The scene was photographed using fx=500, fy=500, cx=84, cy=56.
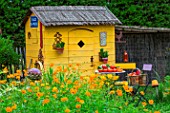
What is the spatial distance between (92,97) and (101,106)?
0.25 metres

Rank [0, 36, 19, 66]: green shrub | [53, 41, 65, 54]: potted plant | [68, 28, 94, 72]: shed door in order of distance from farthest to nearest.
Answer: [68, 28, 94, 72]: shed door
[53, 41, 65, 54]: potted plant
[0, 36, 19, 66]: green shrub

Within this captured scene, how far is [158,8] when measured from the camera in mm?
13516

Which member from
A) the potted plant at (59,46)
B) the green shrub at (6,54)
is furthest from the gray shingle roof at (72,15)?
the green shrub at (6,54)

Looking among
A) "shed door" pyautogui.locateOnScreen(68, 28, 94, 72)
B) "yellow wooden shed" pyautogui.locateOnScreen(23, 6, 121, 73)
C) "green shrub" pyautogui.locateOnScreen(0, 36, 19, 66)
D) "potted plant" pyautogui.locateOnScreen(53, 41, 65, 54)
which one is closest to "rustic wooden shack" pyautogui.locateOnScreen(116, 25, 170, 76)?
"yellow wooden shed" pyautogui.locateOnScreen(23, 6, 121, 73)

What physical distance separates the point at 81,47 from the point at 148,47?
232 cm

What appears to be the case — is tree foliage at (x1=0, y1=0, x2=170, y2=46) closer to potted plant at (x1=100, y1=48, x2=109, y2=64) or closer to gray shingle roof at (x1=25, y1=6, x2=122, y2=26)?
gray shingle roof at (x1=25, y1=6, x2=122, y2=26)

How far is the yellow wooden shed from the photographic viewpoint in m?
10.4

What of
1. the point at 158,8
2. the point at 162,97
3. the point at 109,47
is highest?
the point at 158,8

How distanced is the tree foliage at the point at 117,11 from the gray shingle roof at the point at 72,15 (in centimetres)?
159

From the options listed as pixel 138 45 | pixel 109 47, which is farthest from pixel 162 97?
pixel 138 45

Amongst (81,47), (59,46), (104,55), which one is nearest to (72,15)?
(81,47)

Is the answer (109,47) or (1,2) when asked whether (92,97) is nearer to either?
(109,47)

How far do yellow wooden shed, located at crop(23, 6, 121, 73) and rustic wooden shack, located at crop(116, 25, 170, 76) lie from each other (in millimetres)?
903

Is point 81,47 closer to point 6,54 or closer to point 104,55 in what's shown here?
point 104,55
